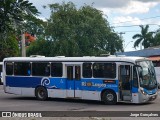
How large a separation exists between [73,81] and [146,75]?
3.76 m

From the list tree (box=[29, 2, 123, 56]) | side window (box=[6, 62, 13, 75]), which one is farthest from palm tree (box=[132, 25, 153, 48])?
side window (box=[6, 62, 13, 75])

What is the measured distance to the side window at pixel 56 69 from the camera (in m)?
20.8

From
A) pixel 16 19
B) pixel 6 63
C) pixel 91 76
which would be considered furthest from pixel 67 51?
pixel 16 19

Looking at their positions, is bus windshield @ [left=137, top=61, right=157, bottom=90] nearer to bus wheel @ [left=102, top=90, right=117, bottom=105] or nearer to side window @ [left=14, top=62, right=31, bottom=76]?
bus wheel @ [left=102, top=90, right=117, bottom=105]

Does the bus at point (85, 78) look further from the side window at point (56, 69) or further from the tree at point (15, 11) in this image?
the tree at point (15, 11)

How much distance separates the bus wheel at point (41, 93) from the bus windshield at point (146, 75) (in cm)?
551

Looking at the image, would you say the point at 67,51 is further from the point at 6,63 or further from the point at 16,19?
the point at 16,19

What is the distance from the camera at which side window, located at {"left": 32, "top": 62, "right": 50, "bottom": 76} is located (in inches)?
838

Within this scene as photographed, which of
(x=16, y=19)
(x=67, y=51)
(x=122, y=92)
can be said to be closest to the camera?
(x=16, y=19)

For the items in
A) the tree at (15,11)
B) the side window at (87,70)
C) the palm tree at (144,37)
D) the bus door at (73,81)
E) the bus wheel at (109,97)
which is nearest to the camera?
the tree at (15,11)

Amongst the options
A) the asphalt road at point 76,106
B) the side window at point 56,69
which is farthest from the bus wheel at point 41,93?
the side window at point 56,69

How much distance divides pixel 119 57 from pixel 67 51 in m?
28.8

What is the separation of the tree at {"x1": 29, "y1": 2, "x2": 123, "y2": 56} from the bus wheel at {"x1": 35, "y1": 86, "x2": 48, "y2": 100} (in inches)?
1011

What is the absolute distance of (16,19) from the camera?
438 centimetres
